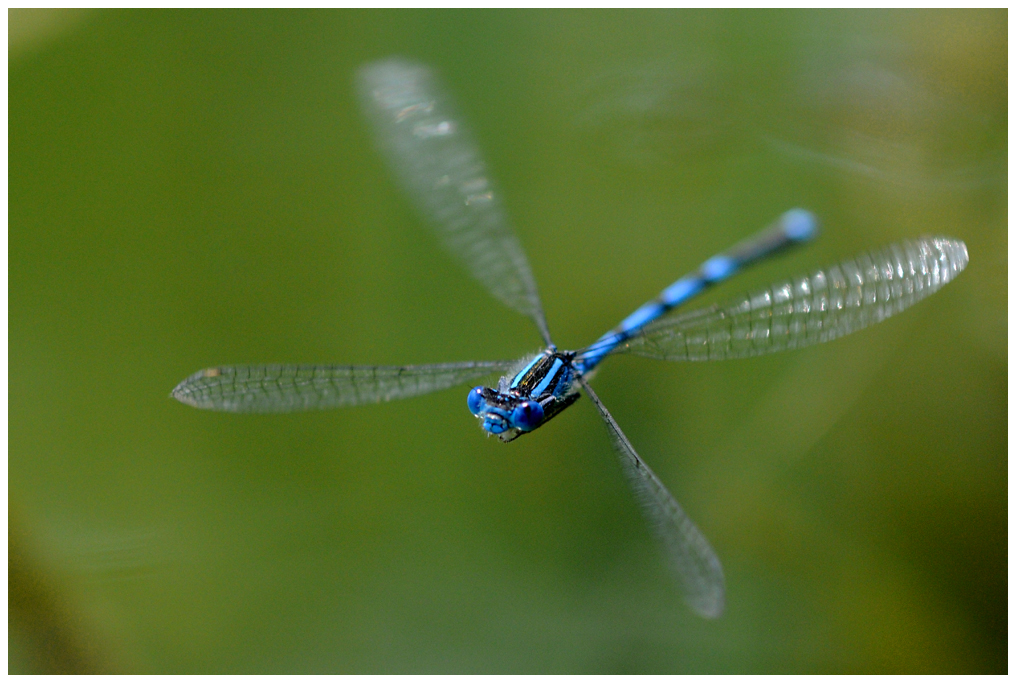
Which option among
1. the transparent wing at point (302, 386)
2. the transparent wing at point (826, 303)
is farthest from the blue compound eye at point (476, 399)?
the transparent wing at point (826, 303)

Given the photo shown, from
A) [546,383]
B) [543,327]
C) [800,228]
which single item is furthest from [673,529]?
[800,228]

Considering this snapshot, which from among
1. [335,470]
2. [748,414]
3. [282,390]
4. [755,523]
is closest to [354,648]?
[335,470]

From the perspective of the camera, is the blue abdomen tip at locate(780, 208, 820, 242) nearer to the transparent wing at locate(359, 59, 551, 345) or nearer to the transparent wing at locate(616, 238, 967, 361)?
the transparent wing at locate(616, 238, 967, 361)

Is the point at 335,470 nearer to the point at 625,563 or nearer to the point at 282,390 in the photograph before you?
the point at 282,390

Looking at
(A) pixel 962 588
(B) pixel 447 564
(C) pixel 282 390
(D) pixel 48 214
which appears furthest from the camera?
(D) pixel 48 214

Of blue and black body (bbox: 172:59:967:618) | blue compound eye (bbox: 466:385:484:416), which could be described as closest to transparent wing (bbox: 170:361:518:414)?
blue and black body (bbox: 172:59:967:618)

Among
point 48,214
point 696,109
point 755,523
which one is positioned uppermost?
point 48,214

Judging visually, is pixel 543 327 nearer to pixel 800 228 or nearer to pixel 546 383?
pixel 546 383
